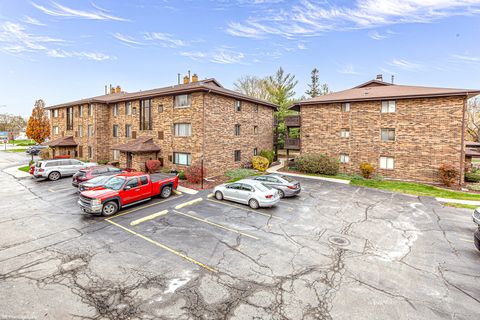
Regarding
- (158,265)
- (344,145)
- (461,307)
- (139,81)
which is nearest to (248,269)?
(158,265)

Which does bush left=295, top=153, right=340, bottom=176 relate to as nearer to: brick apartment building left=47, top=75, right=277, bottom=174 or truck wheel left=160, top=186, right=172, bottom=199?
brick apartment building left=47, top=75, right=277, bottom=174

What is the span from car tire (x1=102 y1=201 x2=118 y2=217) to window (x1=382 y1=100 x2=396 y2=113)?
24141 mm

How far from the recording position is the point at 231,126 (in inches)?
900

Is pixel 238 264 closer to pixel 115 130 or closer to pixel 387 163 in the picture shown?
pixel 387 163

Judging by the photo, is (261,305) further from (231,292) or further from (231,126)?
(231,126)

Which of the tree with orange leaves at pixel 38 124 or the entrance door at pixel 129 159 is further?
the tree with orange leaves at pixel 38 124

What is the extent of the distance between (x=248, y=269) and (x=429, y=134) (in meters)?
22.1

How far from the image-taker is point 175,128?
→ 21.5 metres

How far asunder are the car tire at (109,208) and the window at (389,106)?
2414 centimetres

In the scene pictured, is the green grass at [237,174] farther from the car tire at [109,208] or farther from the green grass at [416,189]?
the car tire at [109,208]

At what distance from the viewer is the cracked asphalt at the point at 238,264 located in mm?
5387

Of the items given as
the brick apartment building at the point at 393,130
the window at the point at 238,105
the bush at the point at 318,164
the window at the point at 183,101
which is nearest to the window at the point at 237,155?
the window at the point at 238,105

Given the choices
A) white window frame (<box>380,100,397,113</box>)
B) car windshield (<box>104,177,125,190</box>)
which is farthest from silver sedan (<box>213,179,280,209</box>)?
white window frame (<box>380,100,397,113</box>)

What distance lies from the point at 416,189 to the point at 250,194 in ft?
46.8
